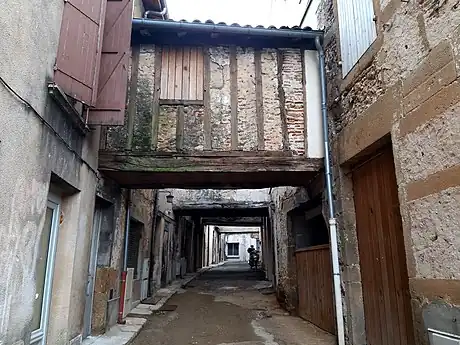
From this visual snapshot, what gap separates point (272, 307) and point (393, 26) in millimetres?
6527

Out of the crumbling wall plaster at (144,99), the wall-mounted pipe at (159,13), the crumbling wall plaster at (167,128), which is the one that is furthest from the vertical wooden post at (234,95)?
the wall-mounted pipe at (159,13)

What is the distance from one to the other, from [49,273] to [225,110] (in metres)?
2.97

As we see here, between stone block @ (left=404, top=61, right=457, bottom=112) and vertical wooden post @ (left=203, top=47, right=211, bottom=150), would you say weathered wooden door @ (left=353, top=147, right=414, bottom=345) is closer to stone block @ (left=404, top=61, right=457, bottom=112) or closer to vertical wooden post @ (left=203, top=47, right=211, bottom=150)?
stone block @ (left=404, top=61, right=457, bottom=112)

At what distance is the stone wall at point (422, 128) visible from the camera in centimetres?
260

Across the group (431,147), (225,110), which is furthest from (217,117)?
(431,147)

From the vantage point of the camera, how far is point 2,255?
2588 millimetres

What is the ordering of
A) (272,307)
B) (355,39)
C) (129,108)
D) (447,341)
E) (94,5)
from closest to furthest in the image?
(447,341) → (94,5) → (355,39) → (129,108) → (272,307)

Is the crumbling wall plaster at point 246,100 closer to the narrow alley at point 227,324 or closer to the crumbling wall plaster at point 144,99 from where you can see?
the crumbling wall plaster at point 144,99

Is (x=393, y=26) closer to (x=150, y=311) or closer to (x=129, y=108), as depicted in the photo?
(x=129, y=108)

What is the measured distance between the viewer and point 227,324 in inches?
255

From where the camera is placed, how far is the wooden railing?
5.67 metres

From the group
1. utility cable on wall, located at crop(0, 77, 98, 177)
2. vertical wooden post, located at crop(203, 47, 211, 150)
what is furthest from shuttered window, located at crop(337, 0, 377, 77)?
utility cable on wall, located at crop(0, 77, 98, 177)

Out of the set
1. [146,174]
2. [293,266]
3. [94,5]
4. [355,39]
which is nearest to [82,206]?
[146,174]

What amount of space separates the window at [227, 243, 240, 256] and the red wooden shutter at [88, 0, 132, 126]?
43.2 metres
